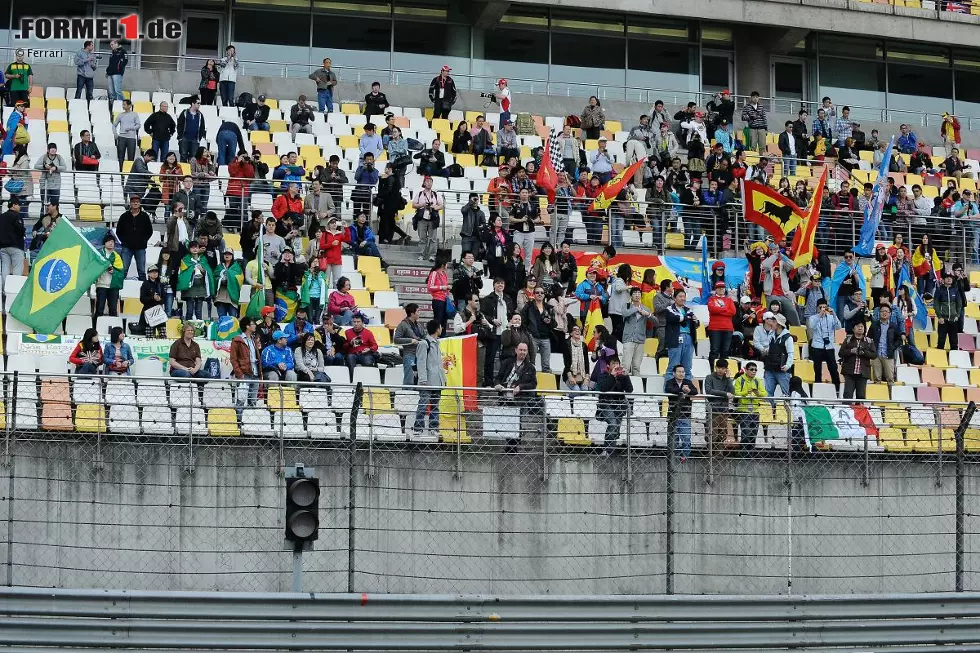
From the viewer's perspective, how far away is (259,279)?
23.6 metres

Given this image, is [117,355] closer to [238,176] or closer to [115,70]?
[238,176]

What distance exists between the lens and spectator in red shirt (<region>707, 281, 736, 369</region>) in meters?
23.8

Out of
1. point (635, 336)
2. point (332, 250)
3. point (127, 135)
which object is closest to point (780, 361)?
point (635, 336)

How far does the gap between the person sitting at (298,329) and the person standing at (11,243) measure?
4165 millimetres

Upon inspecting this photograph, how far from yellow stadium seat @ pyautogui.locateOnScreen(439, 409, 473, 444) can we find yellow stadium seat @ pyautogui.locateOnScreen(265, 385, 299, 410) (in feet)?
4.90

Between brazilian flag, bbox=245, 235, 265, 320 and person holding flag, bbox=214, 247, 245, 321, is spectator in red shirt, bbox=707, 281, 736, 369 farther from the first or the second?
person holding flag, bbox=214, 247, 245, 321

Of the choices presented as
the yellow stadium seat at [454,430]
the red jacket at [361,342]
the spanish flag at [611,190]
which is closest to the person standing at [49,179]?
the red jacket at [361,342]

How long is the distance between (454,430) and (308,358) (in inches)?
158

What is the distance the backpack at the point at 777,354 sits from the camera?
74.9 ft

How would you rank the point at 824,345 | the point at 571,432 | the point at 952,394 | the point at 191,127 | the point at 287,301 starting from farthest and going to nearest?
the point at 191,127
the point at 952,394
the point at 824,345
the point at 287,301
the point at 571,432

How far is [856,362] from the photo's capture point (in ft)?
77.7

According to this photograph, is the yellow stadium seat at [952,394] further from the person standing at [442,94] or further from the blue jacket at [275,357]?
the person standing at [442,94]

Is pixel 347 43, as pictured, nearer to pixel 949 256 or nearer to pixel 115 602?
pixel 949 256

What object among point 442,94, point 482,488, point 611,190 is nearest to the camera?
point 482,488
